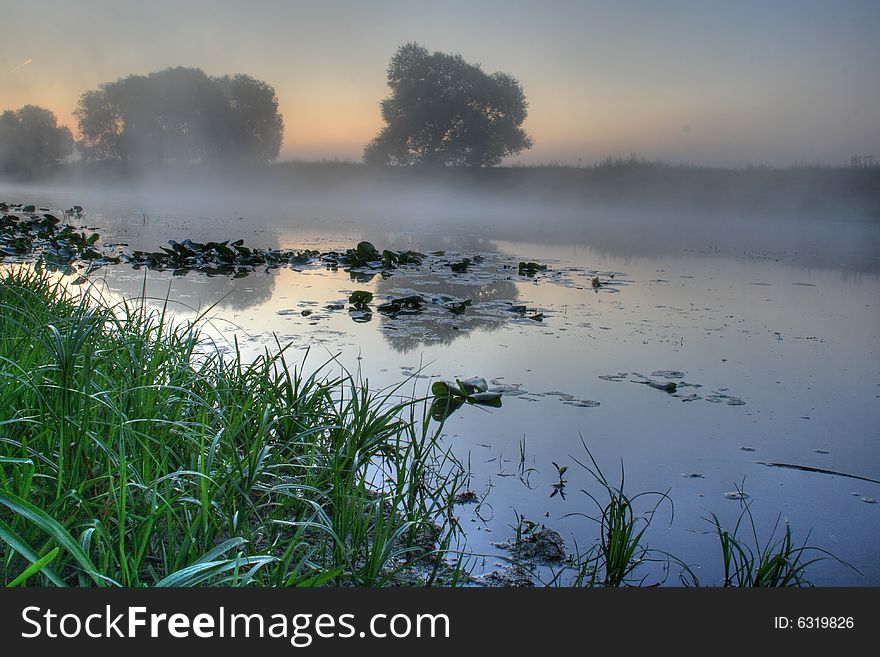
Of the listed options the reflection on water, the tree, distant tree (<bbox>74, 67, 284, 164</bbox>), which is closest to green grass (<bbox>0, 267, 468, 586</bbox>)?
the reflection on water

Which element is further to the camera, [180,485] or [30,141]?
[30,141]

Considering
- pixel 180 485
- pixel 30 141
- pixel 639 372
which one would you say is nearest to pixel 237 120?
pixel 30 141

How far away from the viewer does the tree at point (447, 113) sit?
2950 cm

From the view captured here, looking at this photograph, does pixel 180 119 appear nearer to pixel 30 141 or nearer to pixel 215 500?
pixel 30 141

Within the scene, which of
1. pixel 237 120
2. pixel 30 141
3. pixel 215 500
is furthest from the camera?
pixel 237 120

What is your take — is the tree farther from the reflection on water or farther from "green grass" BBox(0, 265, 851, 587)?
"green grass" BBox(0, 265, 851, 587)

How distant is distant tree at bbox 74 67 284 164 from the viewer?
29.2 m

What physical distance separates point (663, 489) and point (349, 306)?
318cm

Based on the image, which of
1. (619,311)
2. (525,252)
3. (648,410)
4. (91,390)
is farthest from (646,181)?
(91,390)

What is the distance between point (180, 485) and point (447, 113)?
2930 cm

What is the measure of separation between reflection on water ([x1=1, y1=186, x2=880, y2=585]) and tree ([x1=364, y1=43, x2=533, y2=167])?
923 inches

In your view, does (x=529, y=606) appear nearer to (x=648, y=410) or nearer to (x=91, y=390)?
(x=91, y=390)

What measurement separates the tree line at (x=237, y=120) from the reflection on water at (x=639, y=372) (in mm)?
23645

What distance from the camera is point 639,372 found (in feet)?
11.6
